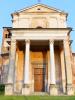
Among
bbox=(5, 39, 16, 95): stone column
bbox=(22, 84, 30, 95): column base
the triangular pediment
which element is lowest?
bbox=(22, 84, 30, 95): column base

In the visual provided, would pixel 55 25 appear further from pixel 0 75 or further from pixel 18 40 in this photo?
pixel 0 75

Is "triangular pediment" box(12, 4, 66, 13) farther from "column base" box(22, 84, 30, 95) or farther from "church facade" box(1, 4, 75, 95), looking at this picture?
"column base" box(22, 84, 30, 95)

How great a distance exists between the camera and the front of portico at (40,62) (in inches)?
935

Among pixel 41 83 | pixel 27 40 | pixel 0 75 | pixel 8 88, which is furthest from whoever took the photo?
pixel 0 75

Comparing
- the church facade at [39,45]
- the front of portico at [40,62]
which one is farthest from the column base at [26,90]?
the church facade at [39,45]

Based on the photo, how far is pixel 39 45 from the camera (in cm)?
2800

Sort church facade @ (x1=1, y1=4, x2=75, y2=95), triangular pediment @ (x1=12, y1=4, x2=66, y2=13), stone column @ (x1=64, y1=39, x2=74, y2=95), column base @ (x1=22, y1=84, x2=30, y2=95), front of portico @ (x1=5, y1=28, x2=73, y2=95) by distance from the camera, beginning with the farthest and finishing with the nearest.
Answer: triangular pediment @ (x1=12, y1=4, x2=66, y2=13), church facade @ (x1=1, y1=4, x2=75, y2=95), front of portico @ (x1=5, y1=28, x2=73, y2=95), stone column @ (x1=64, y1=39, x2=74, y2=95), column base @ (x1=22, y1=84, x2=30, y2=95)

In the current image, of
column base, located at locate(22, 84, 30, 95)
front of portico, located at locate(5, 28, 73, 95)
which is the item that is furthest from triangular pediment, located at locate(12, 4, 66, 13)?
column base, located at locate(22, 84, 30, 95)

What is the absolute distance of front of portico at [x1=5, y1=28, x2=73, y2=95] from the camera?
23745 mm

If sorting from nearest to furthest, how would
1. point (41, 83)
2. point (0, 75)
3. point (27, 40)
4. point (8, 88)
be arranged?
point (8, 88)
point (27, 40)
point (41, 83)
point (0, 75)

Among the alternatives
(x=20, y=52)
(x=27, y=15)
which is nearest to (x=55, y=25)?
(x=27, y=15)

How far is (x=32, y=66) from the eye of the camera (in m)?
28.2

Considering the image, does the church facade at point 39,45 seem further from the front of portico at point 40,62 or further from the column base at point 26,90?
the column base at point 26,90

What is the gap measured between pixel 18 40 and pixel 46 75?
219 inches
